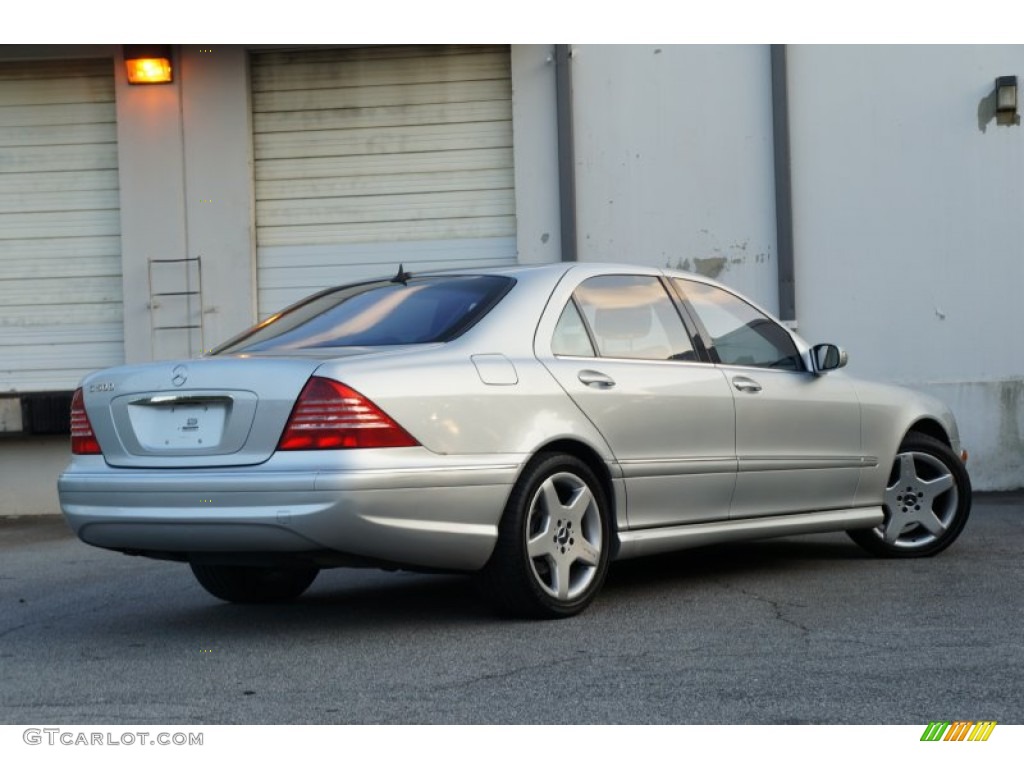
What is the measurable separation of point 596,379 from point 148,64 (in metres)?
7.83

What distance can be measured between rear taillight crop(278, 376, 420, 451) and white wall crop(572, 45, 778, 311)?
24.3 ft

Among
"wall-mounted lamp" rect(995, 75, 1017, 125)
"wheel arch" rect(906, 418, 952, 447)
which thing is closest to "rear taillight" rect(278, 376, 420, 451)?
"wheel arch" rect(906, 418, 952, 447)

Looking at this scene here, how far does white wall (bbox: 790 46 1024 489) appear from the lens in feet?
41.4

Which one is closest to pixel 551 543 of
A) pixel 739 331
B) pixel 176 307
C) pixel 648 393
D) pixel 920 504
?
pixel 648 393

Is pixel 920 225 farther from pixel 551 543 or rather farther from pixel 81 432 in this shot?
pixel 81 432

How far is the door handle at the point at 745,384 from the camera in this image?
7.07 m

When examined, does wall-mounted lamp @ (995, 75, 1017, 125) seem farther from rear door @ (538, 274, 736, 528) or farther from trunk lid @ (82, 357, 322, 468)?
trunk lid @ (82, 357, 322, 468)

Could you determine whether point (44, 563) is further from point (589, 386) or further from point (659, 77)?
point (659, 77)

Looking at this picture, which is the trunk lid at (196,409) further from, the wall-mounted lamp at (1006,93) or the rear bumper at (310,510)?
the wall-mounted lamp at (1006,93)

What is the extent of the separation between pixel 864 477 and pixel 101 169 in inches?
307

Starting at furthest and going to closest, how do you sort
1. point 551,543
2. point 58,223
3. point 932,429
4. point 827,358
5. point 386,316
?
point 58,223 → point 932,429 → point 827,358 → point 386,316 → point 551,543

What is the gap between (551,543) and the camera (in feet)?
19.9
